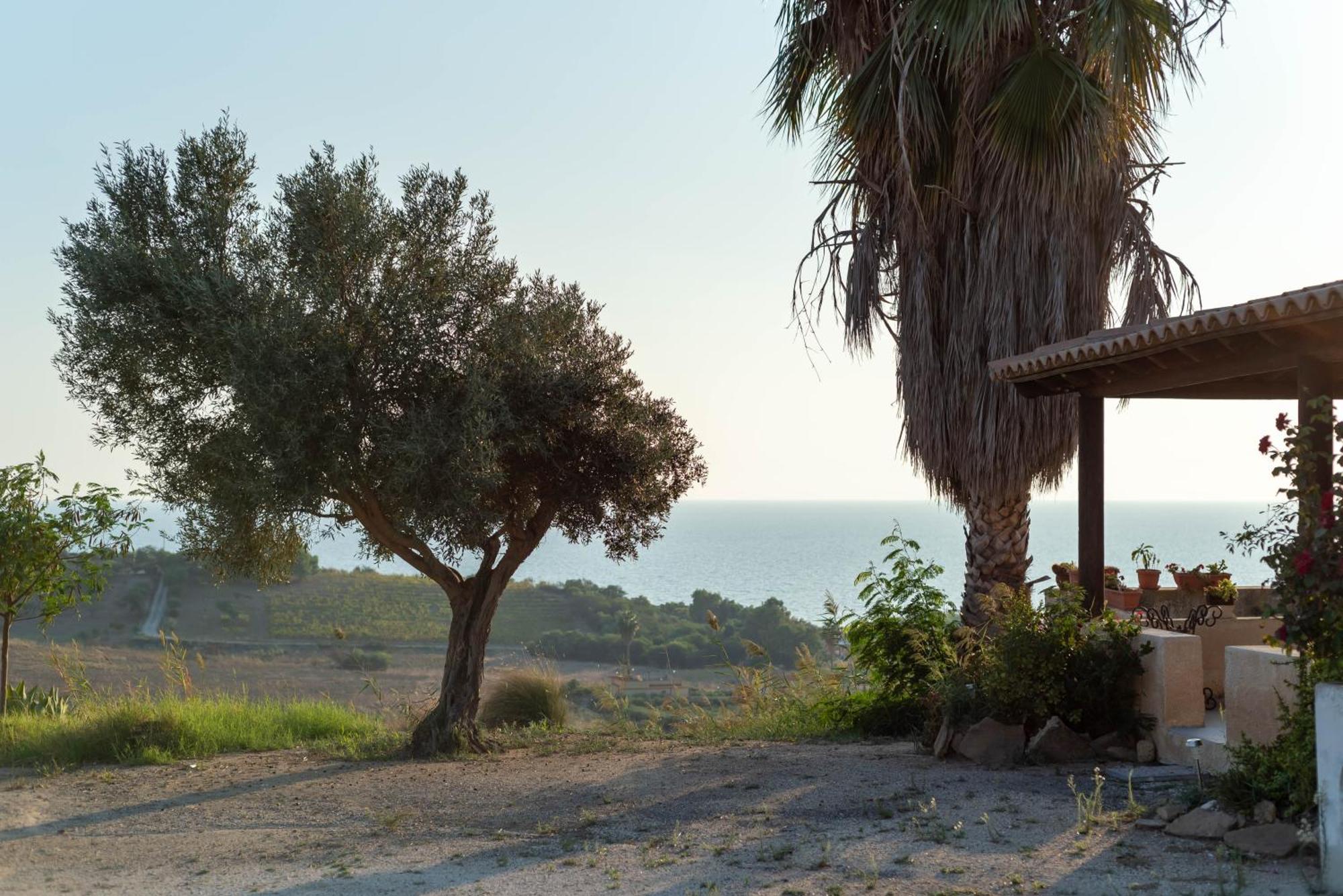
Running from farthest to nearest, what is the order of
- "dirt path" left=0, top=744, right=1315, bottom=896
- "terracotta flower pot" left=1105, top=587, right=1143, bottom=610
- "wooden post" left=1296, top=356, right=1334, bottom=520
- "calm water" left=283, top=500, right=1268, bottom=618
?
"calm water" left=283, top=500, right=1268, bottom=618 < "terracotta flower pot" left=1105, top=587, right=1143, bottom=610 < "wooden post" left=1296, top=356, right=1334, bottom=520 < "dirt path" left=0, top=744, right=1315, bottom=896

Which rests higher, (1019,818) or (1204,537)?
(1204,537)

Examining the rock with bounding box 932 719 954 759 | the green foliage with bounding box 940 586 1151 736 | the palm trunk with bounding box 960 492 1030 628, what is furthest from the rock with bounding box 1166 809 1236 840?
the palm trunk with bounding box 960 492 1030 628

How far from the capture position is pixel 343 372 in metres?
8.65

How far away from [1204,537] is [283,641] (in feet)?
345

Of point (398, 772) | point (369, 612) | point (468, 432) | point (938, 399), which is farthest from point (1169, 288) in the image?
point (369, 612)

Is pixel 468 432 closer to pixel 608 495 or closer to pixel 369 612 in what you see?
pixel 608 495

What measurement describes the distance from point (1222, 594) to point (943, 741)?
2.97 meters

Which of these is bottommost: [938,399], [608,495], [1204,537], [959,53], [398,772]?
[398,772]

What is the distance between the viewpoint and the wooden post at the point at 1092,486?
9.23 meters

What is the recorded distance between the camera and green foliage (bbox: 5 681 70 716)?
11.2 m

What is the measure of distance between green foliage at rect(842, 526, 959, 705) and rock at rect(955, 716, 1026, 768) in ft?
4.99

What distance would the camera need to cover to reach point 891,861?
19.2 ft

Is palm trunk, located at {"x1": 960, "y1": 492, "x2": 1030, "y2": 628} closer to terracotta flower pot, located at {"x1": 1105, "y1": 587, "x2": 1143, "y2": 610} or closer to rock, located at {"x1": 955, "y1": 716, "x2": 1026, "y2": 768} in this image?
terracotta flower pot, located at {"x1": 1105, "y1": 587, "x2": 1143, "y2": 610}

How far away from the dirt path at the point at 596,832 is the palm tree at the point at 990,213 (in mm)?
3075
